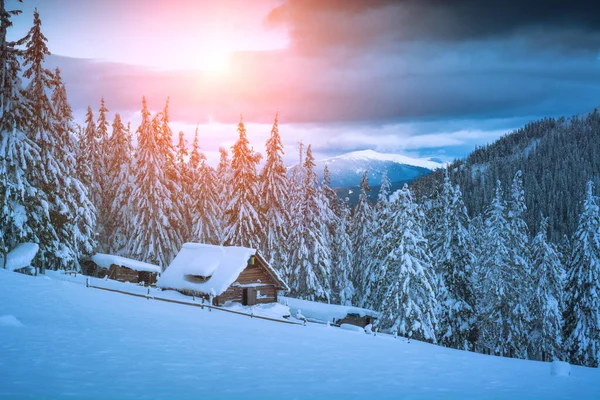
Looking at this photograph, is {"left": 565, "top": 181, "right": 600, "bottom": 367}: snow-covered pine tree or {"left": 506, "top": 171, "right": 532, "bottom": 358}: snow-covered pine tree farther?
{"left": 506, "top": 171, "right": 532, "bottom": 358}: snow-covered pine tree

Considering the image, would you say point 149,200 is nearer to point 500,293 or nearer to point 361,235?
point 361,235

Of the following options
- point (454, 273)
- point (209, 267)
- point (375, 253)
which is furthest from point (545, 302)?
point (209, 267)

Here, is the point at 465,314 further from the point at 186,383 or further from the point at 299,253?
the point at 186,383

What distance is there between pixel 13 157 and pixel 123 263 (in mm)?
15547

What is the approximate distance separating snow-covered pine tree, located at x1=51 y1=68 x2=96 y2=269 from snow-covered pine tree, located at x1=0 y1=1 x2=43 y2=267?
10.3 feet

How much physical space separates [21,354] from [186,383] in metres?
5.24

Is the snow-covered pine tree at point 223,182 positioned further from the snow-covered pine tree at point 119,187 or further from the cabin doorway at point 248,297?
the cabin doorway at point 248,297

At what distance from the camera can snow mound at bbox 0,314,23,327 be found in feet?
52.9

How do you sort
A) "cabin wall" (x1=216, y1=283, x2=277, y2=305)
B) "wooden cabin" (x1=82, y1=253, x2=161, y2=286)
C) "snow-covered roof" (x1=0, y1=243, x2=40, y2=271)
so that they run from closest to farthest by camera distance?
"snow-covered roof" (x1=0, y1=243, x2=40, y2=271), "cabin wall" (x1=216, y1=283, x2=277, y2=305), "wooden cabin" (x1=82, y1=253, x2=161, y2=286)

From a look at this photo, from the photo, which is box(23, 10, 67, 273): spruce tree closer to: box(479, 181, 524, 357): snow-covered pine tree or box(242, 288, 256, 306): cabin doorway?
box(242, 288, 256, 306): cabin doorway

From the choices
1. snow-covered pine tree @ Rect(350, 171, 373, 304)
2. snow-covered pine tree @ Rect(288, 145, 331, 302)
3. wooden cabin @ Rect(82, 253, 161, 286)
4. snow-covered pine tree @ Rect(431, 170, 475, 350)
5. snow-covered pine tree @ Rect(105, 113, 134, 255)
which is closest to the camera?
snow-covered pine tree @ Rect(431, 170, 475, 350)

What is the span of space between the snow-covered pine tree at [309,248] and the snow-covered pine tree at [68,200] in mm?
18294

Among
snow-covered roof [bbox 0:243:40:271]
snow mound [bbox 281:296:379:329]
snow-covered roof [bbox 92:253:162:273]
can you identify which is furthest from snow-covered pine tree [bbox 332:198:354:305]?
snow-covered roof [bbox 0:243:40:271]

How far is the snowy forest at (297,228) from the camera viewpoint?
2905cm
